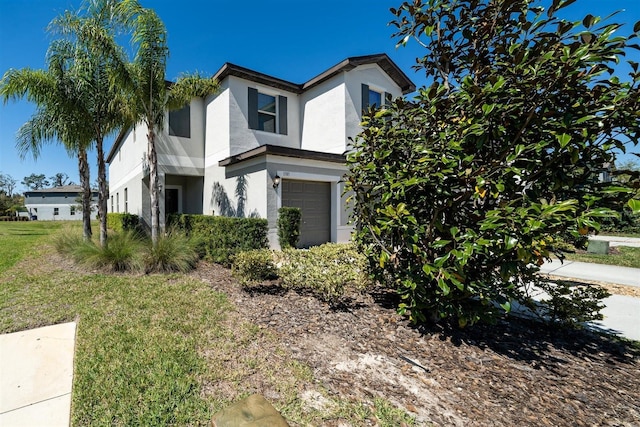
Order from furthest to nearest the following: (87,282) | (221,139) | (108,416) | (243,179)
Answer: (221,139) → (243,179) → (87,282) → (108,416)

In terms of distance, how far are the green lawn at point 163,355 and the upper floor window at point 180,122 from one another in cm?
775

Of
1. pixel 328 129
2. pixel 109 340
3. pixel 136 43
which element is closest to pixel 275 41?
pixel 328 129

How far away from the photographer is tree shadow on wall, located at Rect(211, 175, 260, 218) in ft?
33.2

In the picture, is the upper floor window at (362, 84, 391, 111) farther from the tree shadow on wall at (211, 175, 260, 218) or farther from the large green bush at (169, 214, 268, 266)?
the large green bush at (169, 214, 268, 266)

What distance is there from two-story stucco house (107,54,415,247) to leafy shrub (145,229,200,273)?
2521 mm

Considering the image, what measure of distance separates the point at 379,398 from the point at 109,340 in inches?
135

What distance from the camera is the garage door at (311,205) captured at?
32.8 feet

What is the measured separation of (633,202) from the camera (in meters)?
2.22

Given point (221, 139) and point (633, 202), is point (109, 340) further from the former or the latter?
point (221, 139)

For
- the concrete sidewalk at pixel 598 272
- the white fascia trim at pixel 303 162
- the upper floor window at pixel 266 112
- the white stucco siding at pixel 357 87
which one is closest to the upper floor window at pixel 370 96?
the white stucco siding at pixel 357 87

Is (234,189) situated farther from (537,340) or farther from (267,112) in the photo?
(537,340)

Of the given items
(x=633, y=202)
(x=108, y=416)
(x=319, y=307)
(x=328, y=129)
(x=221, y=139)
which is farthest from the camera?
(x=328, y=129)

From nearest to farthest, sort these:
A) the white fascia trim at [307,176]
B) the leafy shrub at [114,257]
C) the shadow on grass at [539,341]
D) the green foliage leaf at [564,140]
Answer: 1. the green foliage leaf at [564,140]
2. the shadow on grass at [539,341]
3. the leafy shrub at [114,257]
4. the white fascia trim at [307,176]

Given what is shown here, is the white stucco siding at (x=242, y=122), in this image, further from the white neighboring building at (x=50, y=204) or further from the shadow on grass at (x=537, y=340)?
the white neighboring building at (x=50, y=204)
